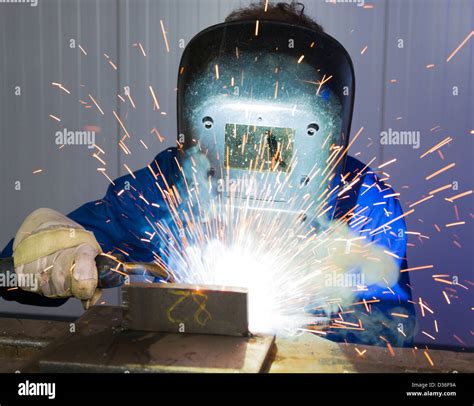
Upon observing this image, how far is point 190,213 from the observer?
2002mm

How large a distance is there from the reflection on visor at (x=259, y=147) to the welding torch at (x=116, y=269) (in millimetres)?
476

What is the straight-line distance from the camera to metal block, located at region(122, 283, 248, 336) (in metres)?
1.45

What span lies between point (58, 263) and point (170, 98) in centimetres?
171

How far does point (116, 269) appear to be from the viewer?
154cm

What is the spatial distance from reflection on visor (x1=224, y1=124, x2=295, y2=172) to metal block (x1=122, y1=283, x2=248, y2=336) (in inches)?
21.0

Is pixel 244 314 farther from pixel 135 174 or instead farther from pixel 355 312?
pixel 135 174

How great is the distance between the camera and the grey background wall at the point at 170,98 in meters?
3.03

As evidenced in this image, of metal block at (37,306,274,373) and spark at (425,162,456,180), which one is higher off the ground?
spark at (425,162,456,180)

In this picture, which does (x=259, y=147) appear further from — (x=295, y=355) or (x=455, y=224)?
(x=455, y=224)

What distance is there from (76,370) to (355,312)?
111cm

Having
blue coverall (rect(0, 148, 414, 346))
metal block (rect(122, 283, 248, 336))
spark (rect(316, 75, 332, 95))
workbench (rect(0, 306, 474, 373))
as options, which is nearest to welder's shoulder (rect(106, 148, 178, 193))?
blue coverall (rect(0, 148, 414, 346))

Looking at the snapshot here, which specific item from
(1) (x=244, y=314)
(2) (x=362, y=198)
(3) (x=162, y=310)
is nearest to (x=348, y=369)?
(1) (x=244, y=314)

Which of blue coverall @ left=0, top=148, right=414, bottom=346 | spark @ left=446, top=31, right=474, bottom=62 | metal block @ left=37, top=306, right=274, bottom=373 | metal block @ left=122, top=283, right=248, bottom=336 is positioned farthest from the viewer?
spark @ left=446, top=31, right=474, bottom=62

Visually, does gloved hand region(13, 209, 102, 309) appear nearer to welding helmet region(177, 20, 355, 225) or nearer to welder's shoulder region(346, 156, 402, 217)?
welding helmet region(177, 20, 355, 225)
